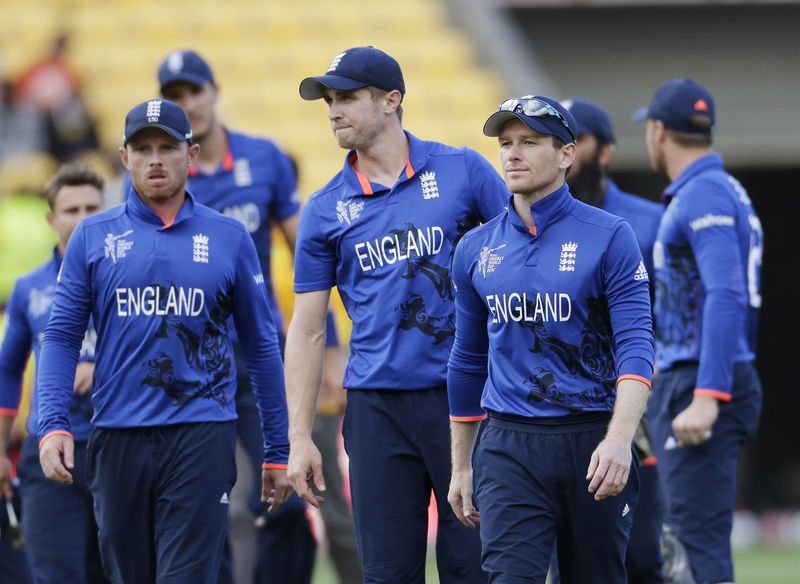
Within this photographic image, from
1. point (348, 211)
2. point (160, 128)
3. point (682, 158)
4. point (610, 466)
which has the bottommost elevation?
point (610, 466)

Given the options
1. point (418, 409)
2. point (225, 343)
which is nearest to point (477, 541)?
point (418, 409)

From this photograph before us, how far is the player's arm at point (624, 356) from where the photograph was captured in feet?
17.7

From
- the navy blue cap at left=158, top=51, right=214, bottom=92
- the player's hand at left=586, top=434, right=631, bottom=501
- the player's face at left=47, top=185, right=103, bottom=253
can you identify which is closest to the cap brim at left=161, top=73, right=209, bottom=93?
the navy blue cap at left=158, top=51, right=214, bottom=92

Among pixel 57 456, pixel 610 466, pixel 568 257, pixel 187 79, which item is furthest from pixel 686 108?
pixel 57 456

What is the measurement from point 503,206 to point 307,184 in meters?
9.06

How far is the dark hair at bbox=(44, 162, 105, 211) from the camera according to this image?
7.75 meters

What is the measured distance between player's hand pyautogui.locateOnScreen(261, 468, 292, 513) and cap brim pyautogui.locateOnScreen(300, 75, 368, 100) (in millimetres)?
1499

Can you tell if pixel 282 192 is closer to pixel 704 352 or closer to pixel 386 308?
pixel 386 308

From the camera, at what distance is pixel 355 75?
638cm

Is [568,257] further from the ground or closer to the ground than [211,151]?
closer to the ground

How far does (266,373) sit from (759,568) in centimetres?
789

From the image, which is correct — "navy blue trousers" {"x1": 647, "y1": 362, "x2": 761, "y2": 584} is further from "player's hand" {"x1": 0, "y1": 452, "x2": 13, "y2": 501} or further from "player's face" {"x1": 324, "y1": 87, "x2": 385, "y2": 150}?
"player's hand" {"x1": 0, "y1": 452, "x2": 13, "y2": 501}

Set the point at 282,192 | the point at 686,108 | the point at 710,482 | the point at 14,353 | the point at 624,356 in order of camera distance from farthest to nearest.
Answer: the point at 282,192 < the point at 686,108 < the point at 14,353 < the point at 710,482 < the point at 624,356

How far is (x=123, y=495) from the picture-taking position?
6.24 meters
